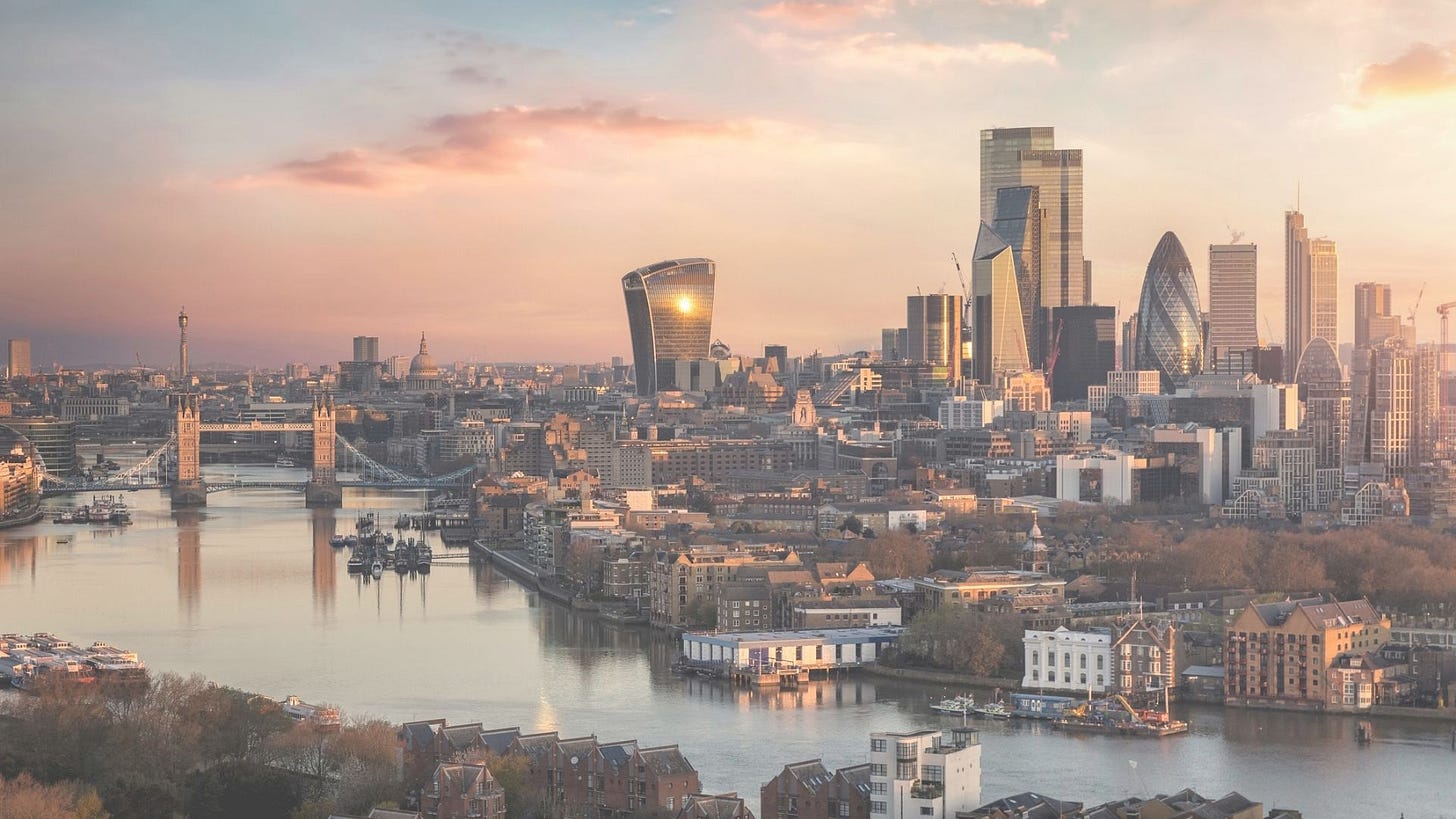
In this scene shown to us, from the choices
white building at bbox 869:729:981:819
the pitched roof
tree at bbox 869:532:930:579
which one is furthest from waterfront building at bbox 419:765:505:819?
tree at bbox 869:532:930:579

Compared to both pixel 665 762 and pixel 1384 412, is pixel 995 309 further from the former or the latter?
pixel 665 762

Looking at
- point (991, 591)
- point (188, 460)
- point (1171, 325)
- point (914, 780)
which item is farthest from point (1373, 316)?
point (914, 780)

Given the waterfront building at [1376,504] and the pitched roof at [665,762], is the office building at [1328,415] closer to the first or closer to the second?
the waterfront building at [1376,504]

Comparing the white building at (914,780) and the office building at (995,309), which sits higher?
the office building at (995,309)

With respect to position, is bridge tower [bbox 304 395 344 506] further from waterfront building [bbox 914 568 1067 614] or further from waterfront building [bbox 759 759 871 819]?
waterfront building [bbox 759 759 871 819]

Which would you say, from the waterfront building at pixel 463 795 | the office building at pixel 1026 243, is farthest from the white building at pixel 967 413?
the waterfront building at pixel 463 795

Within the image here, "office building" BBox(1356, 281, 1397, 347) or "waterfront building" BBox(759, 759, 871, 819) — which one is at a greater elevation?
"office building" BBox(1356, 281, 1397, 347)
